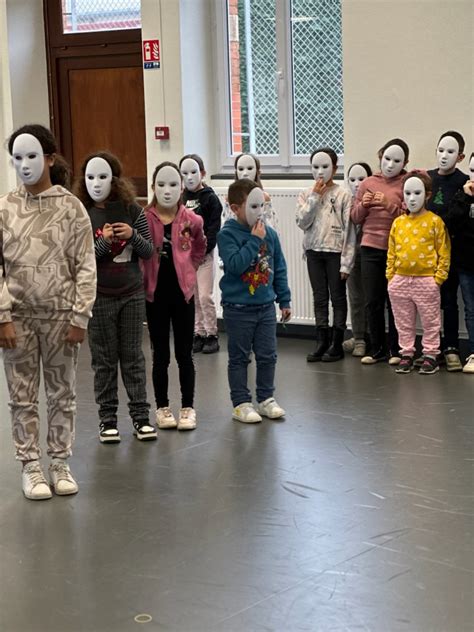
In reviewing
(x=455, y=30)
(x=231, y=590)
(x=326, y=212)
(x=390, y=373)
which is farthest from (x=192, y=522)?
(x=455, y=30)

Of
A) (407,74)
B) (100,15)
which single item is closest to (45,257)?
(407,74)

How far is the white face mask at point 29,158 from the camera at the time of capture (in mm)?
3916

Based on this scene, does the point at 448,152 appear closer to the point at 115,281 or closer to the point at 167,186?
the point at 167,186

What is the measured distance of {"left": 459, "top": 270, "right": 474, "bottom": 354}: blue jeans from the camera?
587cm

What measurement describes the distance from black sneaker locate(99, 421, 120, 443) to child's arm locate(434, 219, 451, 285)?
2.09 m

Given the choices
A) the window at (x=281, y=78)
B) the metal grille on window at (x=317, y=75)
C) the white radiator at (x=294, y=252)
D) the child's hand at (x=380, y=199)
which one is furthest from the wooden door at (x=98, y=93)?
the child's hand at (x=380, y=199)

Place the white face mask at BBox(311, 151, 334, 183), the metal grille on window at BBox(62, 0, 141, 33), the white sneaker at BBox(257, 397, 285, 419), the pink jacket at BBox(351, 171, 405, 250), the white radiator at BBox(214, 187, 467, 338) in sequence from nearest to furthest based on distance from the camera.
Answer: the white sneaker at BBox(257, 397, 285, 419) < the pink jacket at BBox(351, 171, 405, 250) < the white face mask at BBox(311, 151, 334, 183) < the white radiator at BBox(214, 187, 467, 338) < the metal grille on window at BBox(62, 0, 141, 33)

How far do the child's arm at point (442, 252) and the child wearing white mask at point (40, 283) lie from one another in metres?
2.49

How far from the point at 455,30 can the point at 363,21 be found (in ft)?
2.08

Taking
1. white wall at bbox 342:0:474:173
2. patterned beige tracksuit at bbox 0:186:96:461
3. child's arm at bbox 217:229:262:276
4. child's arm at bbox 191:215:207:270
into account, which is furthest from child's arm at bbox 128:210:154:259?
white wall at bbox 342:0:474:173

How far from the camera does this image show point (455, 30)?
614 cm

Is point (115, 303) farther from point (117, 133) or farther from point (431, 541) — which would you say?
point (117, 133)

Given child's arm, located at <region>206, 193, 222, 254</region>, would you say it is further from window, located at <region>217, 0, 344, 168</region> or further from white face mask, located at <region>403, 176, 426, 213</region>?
white face mask, located at <region>403, 176, 426, 213</region>

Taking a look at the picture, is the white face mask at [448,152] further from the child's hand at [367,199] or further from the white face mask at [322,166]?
the white face mask at [322,166]
